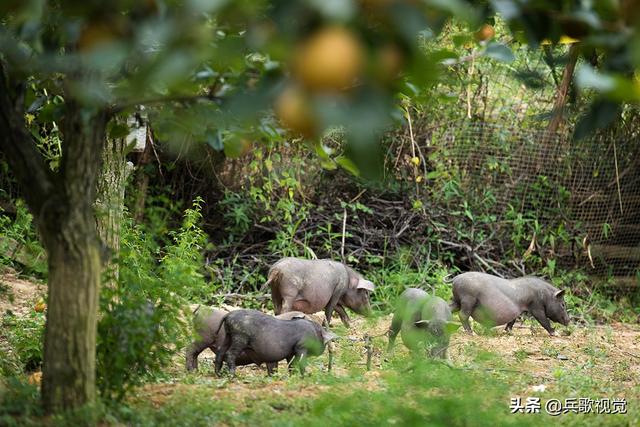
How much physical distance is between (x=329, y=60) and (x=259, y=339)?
14.3 feet

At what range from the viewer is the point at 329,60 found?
4.12ft

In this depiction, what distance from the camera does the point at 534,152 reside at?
33.5ft

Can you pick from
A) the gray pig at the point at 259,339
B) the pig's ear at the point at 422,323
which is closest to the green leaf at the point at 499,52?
the gray pig at the point at 259,339

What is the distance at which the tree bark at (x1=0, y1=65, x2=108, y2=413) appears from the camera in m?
3.27

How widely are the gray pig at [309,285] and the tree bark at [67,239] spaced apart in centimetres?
431

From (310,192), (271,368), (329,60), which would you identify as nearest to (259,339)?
(271,368)

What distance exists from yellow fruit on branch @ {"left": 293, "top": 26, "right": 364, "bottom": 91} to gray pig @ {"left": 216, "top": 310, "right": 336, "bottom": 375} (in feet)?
13.7

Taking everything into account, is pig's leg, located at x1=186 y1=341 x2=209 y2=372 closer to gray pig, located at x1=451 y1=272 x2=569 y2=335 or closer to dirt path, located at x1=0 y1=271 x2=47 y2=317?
dirt path, located at x1=0 y1=271 x2=47 y2=317

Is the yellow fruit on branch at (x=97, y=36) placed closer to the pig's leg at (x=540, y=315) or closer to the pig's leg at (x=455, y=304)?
the pig's leg at (x=455, y=304)

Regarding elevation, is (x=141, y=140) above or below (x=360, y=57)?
above

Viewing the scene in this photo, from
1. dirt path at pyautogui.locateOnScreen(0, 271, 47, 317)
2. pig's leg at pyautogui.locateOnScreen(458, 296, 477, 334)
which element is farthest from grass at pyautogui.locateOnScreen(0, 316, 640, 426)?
dirt path at pyautogui.locateOnScreen(0, 271, 47, 317)

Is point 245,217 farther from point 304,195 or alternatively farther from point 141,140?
point 141,140

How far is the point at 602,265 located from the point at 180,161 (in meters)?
4.72

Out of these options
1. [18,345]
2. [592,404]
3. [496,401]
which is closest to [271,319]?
[18,345]
